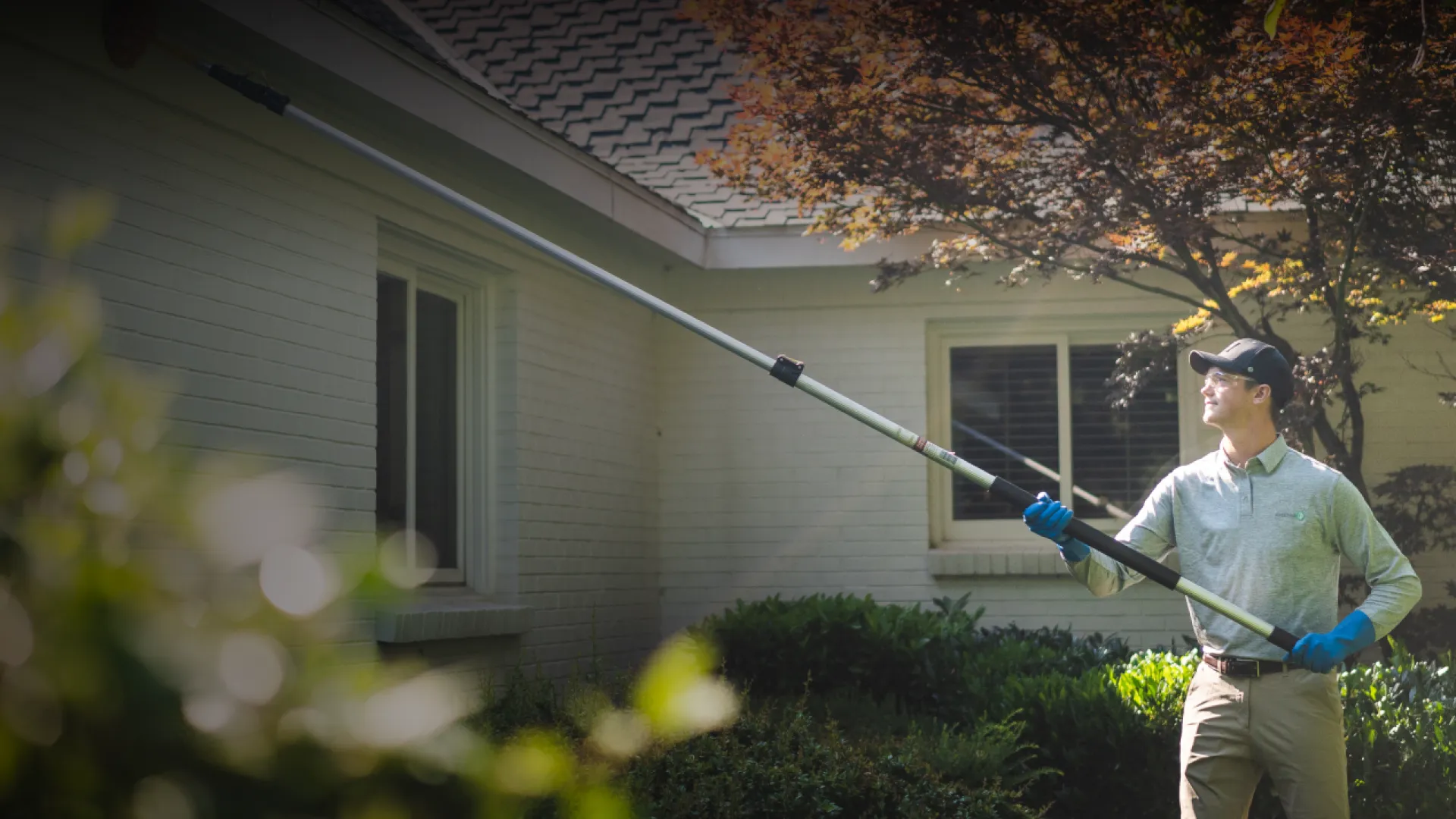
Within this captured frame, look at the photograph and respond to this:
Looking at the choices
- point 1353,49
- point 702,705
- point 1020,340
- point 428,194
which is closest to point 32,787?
point 702,705

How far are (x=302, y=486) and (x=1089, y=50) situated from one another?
755 cm

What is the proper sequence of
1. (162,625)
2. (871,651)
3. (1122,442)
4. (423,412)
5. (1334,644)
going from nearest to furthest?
(162,625)
(1334,644)
(423,412)
(871,651)
(1122,442)

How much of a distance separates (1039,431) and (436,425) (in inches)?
163

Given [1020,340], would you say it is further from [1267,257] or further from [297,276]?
[297,276]

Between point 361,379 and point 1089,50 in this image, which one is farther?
point 1089,50

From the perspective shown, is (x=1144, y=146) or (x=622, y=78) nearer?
(x=1144, y=146)

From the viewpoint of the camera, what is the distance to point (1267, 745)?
14.1 feet

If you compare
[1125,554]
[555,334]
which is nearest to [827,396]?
[1125,554]

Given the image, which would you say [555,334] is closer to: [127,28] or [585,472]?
[585,472]

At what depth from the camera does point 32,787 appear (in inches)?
23.2

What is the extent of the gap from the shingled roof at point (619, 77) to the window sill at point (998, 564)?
2381 mm

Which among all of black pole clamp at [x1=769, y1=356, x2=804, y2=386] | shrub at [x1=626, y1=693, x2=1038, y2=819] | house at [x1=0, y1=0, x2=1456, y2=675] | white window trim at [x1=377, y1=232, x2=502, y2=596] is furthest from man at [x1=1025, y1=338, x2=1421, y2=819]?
white window trim at [x1=377, y1=232, x2=502, y2=596]

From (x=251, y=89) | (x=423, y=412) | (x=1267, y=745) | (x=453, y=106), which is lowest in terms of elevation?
(x=1267, y=745)

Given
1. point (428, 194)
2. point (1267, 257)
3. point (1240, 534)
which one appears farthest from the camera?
point (1267, 257)
